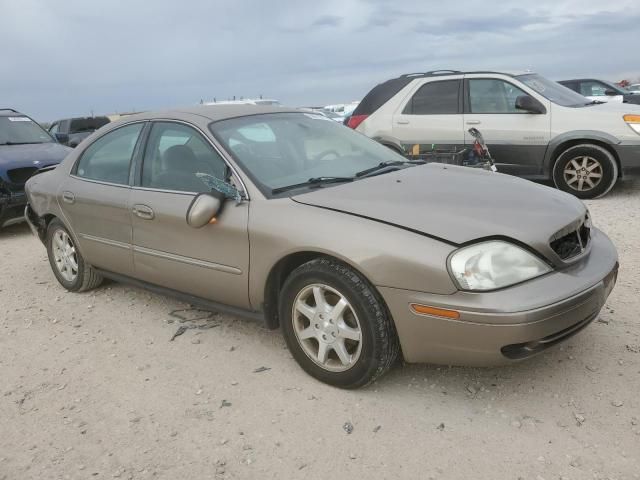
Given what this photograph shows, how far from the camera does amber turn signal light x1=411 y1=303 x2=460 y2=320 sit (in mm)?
2566

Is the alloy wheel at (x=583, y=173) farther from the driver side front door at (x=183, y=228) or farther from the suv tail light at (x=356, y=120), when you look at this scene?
the driver side front door at (x=183, y=228)

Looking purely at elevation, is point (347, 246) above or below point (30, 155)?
below

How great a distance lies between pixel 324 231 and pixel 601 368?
5.56 feet

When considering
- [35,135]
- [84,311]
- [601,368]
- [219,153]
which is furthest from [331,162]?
[35,135]

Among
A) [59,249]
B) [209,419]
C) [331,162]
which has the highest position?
[331,162]

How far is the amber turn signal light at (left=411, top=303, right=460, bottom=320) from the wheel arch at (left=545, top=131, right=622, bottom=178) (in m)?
5.42

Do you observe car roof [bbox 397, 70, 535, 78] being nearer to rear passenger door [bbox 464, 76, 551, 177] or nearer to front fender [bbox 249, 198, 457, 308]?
rear passenger door [bbox 464, 76, 551, 177]

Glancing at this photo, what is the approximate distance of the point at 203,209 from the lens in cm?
322

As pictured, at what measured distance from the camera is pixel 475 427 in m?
2.69

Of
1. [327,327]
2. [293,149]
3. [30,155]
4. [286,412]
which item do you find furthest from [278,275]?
[30,155]

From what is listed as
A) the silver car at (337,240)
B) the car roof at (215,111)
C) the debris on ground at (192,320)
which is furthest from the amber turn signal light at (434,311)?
the car roof at (215,111)

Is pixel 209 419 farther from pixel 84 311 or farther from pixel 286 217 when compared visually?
pixel 84 311

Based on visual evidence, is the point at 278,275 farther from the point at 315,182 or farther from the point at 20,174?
the point at 20,174

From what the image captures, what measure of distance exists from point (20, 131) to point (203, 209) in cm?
716
